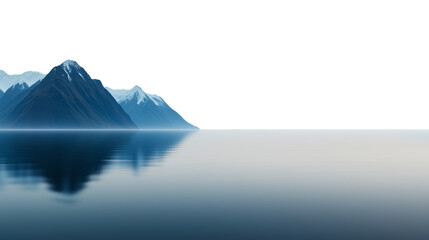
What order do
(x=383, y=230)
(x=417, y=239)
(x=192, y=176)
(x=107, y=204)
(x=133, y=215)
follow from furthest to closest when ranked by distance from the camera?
(x=192, y=176) < (x=107, y=204) < (x=133, y=215) < (x=383, y=230) < (x=417, y=239)

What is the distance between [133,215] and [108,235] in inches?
151

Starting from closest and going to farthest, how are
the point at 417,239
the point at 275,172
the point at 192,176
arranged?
1. the point at 417,239
2. the point at 192,176
3. the point at 275,172

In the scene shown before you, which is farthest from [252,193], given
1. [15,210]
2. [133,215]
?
[15,210]

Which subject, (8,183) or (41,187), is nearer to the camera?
(41,187)

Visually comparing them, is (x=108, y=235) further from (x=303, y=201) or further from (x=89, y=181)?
(x=89, y=181)

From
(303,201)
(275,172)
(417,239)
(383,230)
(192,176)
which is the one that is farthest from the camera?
(275,172)

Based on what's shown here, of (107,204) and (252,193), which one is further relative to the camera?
(252,193)

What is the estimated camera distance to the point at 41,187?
28312 millimetres

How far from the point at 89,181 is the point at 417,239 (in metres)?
25.1

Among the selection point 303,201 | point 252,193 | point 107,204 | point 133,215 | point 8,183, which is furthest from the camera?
→ point 8,183

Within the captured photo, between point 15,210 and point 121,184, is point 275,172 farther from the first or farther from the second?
point 15,210

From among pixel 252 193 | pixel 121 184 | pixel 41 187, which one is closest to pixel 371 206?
pixel 252 193

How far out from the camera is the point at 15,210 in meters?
21.1

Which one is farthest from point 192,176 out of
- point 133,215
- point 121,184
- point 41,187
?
point 133,215
